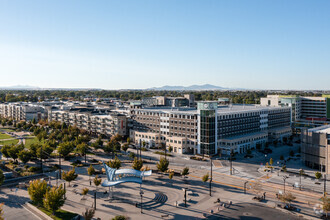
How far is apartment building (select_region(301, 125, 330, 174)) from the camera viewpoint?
80.7 m

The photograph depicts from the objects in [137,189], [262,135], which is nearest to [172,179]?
[137,189]

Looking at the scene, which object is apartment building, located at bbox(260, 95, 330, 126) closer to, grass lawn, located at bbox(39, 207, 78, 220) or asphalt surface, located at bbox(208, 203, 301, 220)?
asphalt surface, located at bbox(208, 203, 301, 220)

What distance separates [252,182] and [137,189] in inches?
1154

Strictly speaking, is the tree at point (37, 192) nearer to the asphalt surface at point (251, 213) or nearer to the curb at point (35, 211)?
the curb at point (35, 211)

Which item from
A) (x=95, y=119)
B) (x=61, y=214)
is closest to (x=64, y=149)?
(x=61, y=214)

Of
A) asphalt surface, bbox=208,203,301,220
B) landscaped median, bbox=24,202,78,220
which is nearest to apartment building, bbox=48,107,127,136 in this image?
landscaped median, bbox=24,202,78,220

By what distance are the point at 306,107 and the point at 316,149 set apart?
113m

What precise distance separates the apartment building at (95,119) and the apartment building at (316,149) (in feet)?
260

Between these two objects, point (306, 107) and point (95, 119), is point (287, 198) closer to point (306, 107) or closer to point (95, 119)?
point (95, 119)

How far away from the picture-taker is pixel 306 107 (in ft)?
609

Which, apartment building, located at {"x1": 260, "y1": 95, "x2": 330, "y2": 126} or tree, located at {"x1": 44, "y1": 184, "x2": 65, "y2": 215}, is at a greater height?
apartment building, located at {"x1": 260, "y1": 95, "x2": 330, "y2": 126}

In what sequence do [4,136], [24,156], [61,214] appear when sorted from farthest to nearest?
[4,136]
[24,156]
[61,214]

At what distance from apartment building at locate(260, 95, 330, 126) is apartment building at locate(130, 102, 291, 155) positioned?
35.4 metres

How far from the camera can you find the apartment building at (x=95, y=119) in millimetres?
136500
